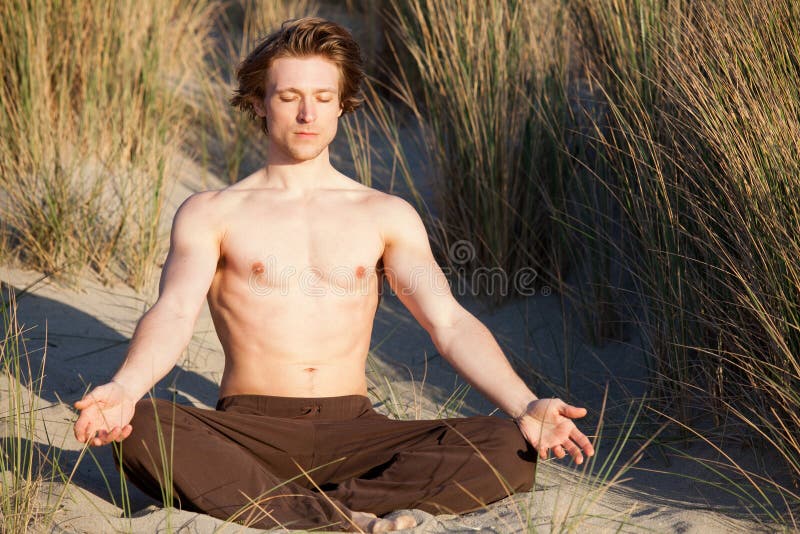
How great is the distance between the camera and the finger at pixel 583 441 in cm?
233

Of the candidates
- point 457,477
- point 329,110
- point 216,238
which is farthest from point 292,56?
point 457,477

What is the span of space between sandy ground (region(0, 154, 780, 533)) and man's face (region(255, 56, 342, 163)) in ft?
2.70

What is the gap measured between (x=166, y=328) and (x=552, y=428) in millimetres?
1010

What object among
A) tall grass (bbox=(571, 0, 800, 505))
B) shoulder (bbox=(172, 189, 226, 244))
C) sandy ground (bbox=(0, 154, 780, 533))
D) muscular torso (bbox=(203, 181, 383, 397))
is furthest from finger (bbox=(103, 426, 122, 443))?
tall grass (bbox=(571, 0, 800, 505))

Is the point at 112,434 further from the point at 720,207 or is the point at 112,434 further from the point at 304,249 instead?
the point at 720,207

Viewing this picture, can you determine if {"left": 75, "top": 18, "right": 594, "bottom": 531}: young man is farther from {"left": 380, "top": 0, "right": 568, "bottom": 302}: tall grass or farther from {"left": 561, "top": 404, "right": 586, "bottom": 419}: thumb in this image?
{"left": 380, "top": 0, "right": 568, "bottom": 302}: tall grass

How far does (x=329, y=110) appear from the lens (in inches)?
106

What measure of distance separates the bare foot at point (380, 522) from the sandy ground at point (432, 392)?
1.3 inches

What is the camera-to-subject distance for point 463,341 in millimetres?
2623

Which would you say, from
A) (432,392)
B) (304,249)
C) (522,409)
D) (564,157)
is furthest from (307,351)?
(564,157)

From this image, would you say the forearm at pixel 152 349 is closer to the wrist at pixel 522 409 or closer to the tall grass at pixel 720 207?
the wrist at pixel 522 409

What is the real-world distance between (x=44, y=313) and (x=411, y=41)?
2080 millimetres

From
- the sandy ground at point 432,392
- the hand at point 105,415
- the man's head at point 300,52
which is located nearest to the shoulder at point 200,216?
the man's head at point 300,52

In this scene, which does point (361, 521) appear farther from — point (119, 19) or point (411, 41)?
point (119, 19)
